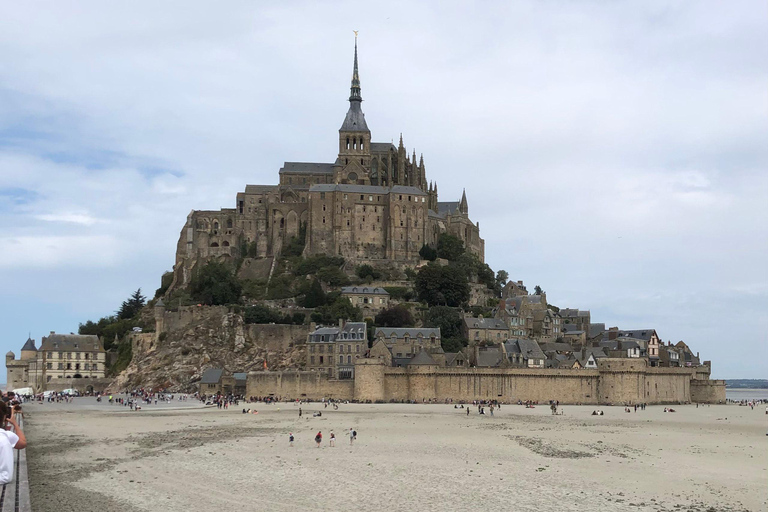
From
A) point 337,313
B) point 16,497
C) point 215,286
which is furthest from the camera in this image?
point 215,286

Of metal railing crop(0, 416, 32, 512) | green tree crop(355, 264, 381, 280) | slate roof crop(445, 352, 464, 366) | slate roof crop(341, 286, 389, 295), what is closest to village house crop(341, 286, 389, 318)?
slate roof crop(341, 286, 389, 295)

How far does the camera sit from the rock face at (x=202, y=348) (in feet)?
228

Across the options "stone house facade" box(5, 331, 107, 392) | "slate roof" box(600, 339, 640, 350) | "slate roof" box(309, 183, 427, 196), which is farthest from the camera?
"slate roof" box(309, 183, 427, 196)

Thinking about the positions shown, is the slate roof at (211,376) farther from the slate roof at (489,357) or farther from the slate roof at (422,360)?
the slate roof at (489,357)

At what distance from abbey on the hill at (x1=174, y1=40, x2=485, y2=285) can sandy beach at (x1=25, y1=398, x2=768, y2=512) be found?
4303 cm

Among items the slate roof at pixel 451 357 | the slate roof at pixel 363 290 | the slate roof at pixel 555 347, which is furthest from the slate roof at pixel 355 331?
the slate roof at pixel 555 347

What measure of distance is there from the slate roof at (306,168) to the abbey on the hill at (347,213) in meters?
0.12

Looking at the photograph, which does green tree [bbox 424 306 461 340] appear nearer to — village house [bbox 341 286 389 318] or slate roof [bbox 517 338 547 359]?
village house [bbox 341 286 389 318]

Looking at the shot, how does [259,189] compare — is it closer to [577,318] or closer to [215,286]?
[215,286]

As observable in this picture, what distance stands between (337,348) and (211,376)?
10.3m

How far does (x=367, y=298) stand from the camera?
3083 inches

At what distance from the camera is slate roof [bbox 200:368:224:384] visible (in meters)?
65.0

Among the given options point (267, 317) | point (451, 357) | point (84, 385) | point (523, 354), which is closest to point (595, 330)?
point (523, 354)

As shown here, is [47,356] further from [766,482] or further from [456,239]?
[766,482]
